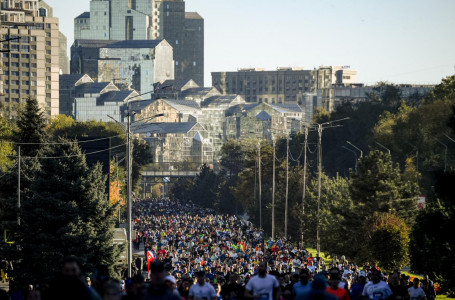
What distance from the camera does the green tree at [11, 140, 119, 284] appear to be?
49219 millimetres

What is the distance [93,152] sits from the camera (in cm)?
7844

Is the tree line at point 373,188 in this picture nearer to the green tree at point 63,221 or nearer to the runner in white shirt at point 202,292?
the runner in white shirt at point 202,292

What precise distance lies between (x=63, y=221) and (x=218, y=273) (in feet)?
23.2

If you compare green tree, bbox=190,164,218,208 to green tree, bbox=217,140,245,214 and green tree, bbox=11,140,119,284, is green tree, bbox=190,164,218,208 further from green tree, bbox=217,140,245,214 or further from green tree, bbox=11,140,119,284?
green tree, bbox=11,140,119,284

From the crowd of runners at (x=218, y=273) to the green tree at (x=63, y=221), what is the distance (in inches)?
84.0

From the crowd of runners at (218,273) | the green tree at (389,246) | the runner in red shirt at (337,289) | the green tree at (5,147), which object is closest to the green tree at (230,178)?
the crowd of runners at (218,273)

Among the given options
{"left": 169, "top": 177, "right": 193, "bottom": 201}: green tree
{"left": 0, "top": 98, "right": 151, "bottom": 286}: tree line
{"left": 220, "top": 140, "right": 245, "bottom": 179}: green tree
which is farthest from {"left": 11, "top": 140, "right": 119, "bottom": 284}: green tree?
{"left": 220, "top": 140, "right": 245, "bottom": 179}: green tree

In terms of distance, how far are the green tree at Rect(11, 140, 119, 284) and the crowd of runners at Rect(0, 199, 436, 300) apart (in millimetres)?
2135

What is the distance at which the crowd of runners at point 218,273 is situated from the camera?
1603cm

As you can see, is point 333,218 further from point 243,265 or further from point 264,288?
point 264,288

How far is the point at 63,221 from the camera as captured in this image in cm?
5044

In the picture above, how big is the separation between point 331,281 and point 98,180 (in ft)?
105

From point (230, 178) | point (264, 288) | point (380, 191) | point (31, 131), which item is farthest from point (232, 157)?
point (264, 288)

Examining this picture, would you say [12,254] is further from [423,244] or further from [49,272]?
[423,244]
